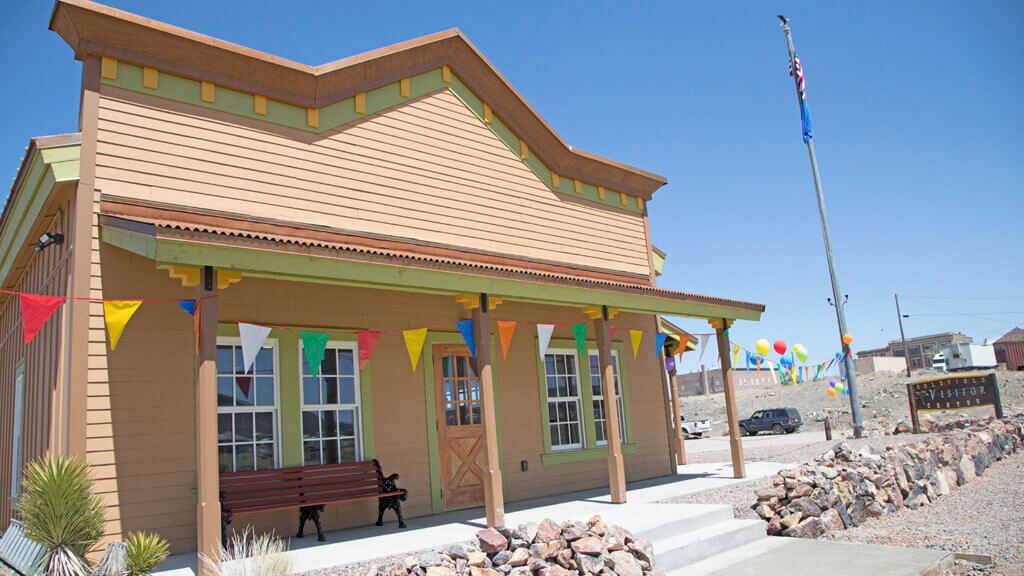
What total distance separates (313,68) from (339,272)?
3.48 m

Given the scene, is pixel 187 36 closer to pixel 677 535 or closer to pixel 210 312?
pixel 210 312

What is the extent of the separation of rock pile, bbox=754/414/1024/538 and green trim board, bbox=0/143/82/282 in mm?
8649

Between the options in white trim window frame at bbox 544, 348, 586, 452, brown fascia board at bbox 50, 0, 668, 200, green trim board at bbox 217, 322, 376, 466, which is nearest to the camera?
brown fascia board at bbox 50, 0, 668, 200

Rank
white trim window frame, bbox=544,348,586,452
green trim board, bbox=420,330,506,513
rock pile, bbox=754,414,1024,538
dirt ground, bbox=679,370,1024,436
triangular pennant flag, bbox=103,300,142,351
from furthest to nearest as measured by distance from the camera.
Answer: dirt ground, bbox=679,370,1024,436
white trim window frame, bbox=544,348,586,452
green trim board, bbox=420,330,506,513
rock pile, bbox=754,414,1024,538
triangular pennant flag, bbox=103,300,142,351

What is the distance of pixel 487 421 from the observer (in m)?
7.88

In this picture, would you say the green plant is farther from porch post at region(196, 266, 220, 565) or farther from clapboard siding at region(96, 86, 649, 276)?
clapboard siding at region(96, 86, 649, 276)

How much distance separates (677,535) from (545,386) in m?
3.89

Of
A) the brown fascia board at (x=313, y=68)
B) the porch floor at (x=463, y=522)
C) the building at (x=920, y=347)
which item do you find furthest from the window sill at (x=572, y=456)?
Result: the building at (x=920, y=347)

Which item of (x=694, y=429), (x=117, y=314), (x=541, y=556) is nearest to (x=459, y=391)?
(x=541, y=556)

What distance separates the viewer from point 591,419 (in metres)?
11.5

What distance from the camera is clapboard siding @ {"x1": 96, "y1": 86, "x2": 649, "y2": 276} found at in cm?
748

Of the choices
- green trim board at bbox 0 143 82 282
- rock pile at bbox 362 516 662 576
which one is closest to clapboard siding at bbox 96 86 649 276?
green trim board at bbox 0 143 82 282

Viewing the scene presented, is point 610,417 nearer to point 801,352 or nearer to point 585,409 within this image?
point 585,409

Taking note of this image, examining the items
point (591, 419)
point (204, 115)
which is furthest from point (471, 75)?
→ point (591, 419)
